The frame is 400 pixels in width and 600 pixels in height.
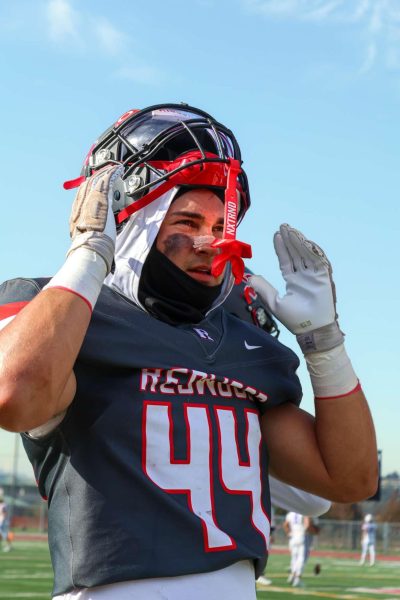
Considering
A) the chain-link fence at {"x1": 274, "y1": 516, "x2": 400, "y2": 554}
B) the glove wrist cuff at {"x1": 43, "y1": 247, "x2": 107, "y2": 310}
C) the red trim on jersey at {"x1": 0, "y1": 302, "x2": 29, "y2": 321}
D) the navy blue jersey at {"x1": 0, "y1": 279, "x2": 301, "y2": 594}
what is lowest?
the navy blue jersey at {"x1": 0, "y1": 279, "x2": 301, "y2": 594}

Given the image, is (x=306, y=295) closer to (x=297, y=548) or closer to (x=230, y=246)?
(x=230, y=246)

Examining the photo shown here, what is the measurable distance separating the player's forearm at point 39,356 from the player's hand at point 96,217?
0.18 metres

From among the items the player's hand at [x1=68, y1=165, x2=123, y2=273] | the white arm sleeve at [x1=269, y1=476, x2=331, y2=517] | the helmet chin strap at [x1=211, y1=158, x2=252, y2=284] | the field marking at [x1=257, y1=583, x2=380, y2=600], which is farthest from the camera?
the field marking at [x1=257, y1=583, x2=380, y2=600]

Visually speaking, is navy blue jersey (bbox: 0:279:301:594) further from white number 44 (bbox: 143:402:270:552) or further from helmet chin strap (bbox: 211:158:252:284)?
helmet chin strap (bbox: 211:158:252:284)

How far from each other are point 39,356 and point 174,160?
85cm

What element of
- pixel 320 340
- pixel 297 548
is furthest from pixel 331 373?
pixel 297 548

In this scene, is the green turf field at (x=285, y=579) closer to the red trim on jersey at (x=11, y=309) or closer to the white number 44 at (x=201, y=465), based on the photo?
the white number 44 at (x=201, y=465)

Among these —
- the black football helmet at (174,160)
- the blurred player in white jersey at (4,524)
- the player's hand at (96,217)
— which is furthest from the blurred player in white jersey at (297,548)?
the player's hand at (96,217)

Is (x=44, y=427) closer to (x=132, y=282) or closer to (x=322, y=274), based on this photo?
(x=132, y=282)

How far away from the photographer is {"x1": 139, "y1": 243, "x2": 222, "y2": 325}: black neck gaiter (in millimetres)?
2764

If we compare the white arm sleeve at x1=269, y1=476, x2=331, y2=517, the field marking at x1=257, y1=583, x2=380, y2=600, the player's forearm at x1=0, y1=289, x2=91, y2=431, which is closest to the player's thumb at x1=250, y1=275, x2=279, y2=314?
the player's forearm at x1=0, y1=289, x2=91, y2=431

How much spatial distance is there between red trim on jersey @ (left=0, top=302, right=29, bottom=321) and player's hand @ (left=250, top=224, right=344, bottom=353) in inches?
30.8

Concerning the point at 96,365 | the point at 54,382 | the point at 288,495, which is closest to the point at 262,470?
the point at 96,365

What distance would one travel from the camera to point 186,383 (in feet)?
8.66
